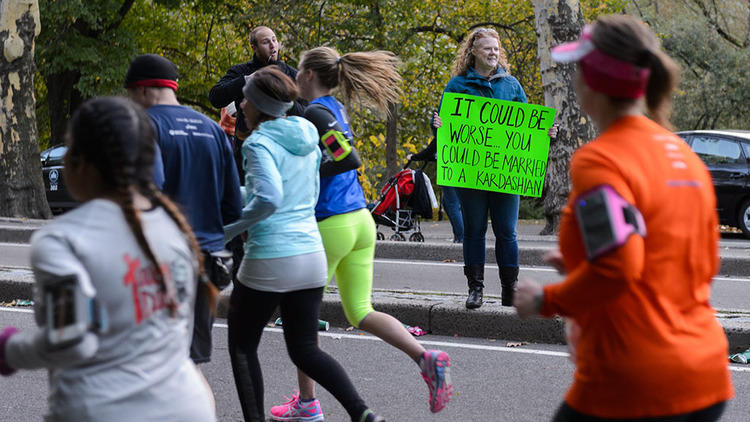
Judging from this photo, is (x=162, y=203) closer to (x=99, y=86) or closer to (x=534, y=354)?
(x=534, y=354)

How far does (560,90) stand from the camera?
46.4ft

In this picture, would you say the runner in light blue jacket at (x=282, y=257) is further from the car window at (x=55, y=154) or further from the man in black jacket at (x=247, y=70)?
the car window at (x=55, y=154)

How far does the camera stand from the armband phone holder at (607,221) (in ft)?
6.76

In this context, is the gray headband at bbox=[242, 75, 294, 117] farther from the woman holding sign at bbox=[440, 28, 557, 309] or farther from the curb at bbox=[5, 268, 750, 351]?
the woman holding sign at bbox=[440, 28, 557, 309]

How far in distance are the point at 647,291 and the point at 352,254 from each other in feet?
8.35

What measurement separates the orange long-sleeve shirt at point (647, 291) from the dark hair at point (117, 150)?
3.21 ft

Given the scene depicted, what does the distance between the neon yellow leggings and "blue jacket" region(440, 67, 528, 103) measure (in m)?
2.40

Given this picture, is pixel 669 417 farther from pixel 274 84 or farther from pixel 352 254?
pixel 352 254

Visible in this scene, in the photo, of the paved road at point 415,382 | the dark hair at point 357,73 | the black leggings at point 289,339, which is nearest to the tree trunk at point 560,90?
the paved road at point 415,382

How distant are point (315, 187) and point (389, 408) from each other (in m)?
1.38

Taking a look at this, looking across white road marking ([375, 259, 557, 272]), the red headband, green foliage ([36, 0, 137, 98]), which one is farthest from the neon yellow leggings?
green foliage ([36, 0, 137, 98])

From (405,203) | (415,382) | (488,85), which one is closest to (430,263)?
(405,203)

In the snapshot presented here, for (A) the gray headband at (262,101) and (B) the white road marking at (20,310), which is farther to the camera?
(B) the white road marking at (20,310)

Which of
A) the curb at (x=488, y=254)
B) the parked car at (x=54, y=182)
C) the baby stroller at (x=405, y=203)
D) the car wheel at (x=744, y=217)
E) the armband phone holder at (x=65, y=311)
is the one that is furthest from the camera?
the parked car at (x=54, y=182)
